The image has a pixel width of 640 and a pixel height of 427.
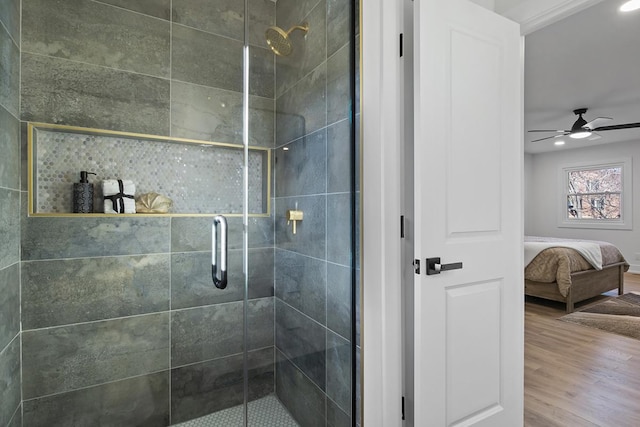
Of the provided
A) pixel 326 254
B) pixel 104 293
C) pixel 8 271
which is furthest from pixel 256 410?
pixel 8 271

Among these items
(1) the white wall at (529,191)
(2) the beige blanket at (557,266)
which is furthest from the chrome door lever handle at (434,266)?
(1) the white wall at (529,191)

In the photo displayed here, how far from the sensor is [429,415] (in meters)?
1.34

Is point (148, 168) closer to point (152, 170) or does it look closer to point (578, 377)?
point (152, 170)

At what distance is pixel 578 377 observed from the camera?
229cm

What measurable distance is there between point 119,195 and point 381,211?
1.40 meters

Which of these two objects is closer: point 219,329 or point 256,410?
point 256,410

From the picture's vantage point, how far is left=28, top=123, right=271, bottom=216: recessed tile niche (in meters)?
1.54

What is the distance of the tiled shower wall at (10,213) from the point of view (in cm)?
132

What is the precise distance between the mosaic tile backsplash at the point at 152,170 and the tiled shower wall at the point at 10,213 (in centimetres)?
14

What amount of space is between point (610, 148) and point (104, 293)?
8551 millimetres

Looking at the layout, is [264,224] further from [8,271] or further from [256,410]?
[8,271]

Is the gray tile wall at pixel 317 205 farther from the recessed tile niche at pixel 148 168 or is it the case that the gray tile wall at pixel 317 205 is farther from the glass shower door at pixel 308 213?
the recessed tile niche at pixel 148 168

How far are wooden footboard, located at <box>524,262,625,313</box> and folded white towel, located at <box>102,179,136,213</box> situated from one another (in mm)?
4461

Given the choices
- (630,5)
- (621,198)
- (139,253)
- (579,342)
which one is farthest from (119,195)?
(621,198)
